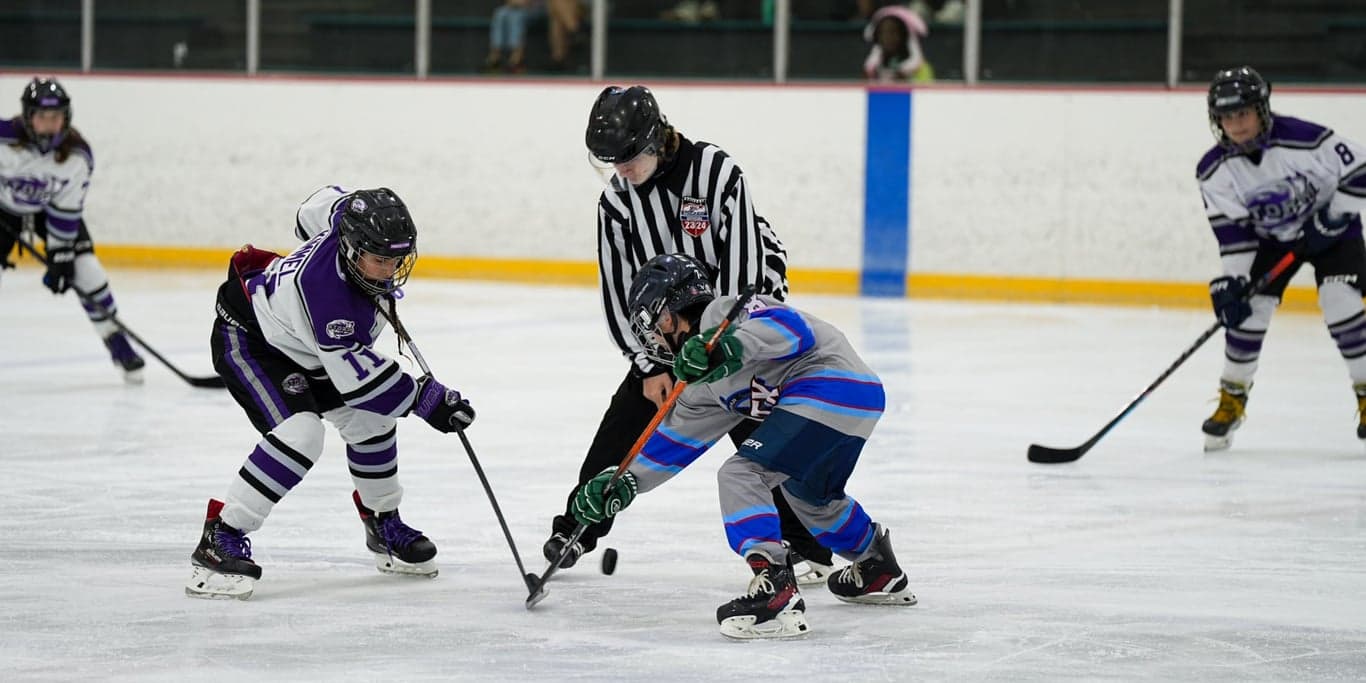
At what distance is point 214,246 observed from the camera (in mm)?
10703

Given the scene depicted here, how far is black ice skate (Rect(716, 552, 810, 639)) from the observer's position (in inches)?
118

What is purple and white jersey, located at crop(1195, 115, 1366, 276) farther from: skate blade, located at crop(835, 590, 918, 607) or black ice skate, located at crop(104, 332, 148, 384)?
black ice skate, located at crop(104, 332, 148, 384)

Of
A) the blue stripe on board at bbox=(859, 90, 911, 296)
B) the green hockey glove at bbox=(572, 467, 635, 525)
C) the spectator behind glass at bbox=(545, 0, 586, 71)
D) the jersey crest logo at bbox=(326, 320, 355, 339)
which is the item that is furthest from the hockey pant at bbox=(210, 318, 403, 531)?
the spectator behind glass at bbox=(545, 0, 586, 71)

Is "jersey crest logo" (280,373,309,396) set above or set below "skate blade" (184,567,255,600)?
above

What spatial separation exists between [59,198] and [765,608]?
4.10m

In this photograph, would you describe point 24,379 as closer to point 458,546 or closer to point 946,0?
point 458,546

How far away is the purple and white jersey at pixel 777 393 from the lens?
302 centimetres

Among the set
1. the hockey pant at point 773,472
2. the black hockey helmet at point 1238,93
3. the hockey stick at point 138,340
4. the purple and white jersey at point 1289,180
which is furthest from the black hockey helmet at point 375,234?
the hockey stick at point 138,340

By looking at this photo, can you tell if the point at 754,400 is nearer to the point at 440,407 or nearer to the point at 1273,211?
the point at 440,407

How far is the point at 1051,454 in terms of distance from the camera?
192 inches

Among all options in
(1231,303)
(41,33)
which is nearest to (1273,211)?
(1231,303)

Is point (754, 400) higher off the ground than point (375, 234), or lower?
lower

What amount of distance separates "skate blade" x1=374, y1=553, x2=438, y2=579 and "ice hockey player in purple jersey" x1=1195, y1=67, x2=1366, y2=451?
2492mm

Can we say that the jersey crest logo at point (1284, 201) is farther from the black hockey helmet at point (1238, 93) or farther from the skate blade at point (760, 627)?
the skate blade at point (760, 627)
